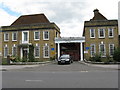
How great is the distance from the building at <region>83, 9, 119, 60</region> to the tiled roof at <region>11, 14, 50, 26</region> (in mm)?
10578

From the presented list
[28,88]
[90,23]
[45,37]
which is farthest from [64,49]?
[28,88]

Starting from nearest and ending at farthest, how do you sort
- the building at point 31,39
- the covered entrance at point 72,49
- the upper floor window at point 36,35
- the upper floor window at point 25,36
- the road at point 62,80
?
the road at point 62,80 → the building at point 31,39 → the upper floor window at point 36,35 → the upper floor window at point 25,36 → the covered entrance at point 72,49

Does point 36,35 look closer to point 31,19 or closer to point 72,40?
point 31,19

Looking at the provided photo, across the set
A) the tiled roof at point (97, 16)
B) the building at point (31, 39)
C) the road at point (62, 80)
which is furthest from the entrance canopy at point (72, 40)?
the road at point (62, 80)

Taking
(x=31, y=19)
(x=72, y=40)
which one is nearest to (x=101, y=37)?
(x=72, y=40)

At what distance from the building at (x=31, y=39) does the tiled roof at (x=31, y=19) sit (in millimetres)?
433

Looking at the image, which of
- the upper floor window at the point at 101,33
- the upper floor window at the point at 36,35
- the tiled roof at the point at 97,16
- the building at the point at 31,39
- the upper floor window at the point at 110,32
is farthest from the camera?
the tiled roof at the point at 97,16

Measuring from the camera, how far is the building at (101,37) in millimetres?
31672

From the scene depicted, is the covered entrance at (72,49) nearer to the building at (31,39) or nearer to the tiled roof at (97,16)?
the building at (31,39)

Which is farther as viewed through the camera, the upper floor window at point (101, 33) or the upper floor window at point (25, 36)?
the upper floor window at point (25, 36)

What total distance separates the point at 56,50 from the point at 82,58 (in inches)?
216

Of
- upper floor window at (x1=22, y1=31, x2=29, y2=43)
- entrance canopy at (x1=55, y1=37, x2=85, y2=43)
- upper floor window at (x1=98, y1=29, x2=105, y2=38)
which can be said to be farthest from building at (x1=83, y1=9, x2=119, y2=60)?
upper floor window at (x1=22, y1=31, x2=29, y2=43)

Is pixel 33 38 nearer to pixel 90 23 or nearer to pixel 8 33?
pixel 8 33

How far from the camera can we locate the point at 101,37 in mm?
Answer: 32094
